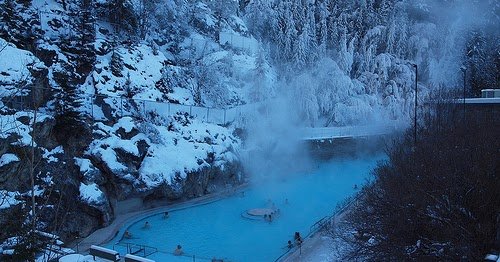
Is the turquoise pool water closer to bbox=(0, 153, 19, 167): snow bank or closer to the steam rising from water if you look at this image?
the steam rising from water

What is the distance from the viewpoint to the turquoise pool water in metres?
16.0

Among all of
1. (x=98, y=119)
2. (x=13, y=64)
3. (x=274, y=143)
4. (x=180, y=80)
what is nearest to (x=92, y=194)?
(x=98, y=119)

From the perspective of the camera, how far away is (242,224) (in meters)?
19.2

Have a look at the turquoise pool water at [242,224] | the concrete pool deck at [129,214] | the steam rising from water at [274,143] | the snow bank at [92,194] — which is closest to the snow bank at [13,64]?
the snow bank at [92,194]

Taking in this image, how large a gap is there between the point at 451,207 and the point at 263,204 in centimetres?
1346

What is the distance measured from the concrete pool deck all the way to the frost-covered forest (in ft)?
1.54

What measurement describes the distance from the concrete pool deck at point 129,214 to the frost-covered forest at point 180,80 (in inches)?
18.5

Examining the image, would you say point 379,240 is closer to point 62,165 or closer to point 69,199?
point 69,199

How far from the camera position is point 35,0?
29453 millimetres

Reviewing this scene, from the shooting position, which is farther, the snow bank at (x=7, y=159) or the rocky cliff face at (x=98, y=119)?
the rocky cliff face at (x=98, y=119)

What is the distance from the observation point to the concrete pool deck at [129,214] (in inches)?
631

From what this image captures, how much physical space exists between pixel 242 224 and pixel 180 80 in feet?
50.9

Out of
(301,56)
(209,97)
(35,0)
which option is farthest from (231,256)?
(301,56)

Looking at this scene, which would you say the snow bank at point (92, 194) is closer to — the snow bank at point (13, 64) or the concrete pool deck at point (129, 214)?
the concrete pool deck at point (129, 214)
